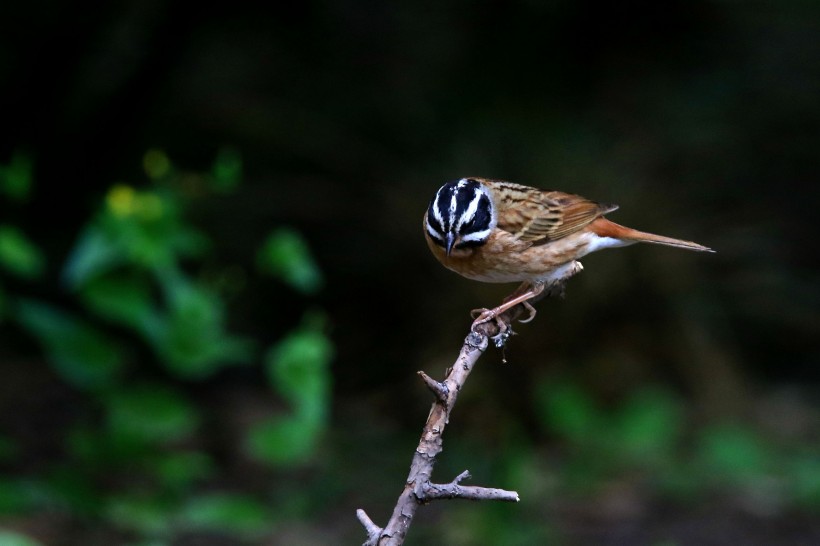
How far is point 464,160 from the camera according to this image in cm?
786

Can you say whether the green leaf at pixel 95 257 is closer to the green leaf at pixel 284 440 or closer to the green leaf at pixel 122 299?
the green leaf at pixel 122 299

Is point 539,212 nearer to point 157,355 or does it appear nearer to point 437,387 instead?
point 157,355

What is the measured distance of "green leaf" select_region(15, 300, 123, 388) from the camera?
525 centimetres

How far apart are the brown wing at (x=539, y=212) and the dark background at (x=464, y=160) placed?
91.1 inches

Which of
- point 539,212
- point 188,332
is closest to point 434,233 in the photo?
point 539,212

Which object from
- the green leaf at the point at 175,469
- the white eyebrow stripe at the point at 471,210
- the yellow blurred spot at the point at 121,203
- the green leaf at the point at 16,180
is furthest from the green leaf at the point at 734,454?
the green leaf at the point at 16,180

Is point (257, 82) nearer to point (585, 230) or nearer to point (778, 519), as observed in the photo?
point (585, 230)

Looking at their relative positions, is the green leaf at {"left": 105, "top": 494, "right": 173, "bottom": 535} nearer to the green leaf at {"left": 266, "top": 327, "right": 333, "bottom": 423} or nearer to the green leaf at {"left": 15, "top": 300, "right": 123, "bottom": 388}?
the green leaf at {"left": 15, "top": 300, "right": 123, "bottom": 388}

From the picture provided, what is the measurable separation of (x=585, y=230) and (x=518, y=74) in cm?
321

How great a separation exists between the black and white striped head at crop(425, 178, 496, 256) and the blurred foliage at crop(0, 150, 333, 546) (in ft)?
3.01

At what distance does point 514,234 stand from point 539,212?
35 cm

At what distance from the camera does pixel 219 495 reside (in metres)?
6.02

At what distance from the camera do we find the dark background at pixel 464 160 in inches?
278

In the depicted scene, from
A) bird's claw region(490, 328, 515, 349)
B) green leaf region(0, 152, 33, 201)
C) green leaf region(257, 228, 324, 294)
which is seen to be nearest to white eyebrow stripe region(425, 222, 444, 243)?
bird's claw region(490, 328, 515, 349)
